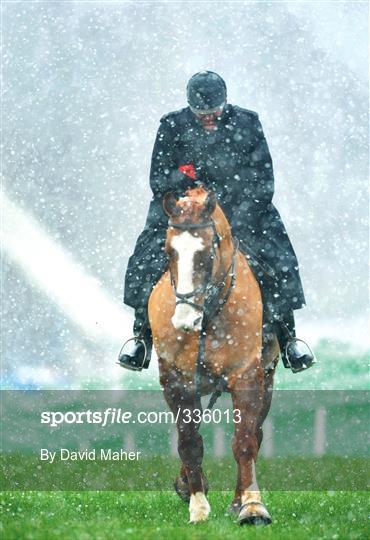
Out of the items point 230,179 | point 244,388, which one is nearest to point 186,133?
point 230,179

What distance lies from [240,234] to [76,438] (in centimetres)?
1292

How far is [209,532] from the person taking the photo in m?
8.34

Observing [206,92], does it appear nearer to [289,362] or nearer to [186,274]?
[186,274]

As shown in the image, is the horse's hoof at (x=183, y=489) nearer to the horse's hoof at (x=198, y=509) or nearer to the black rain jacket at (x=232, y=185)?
the horse's hoof at (x=198, y=509)

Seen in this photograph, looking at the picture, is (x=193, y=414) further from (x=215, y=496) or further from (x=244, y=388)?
(x=215, y=496)

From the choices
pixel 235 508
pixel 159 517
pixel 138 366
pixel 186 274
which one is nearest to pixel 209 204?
pixel 186 274

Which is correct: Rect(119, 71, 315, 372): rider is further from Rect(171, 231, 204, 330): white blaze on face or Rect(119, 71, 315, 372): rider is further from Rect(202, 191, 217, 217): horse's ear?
Rect(171, 231, 204, 330): white blaze on face

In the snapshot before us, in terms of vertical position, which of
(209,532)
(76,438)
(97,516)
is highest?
(76,438)

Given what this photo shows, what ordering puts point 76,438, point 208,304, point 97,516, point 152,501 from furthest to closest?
point 76,438 < point 152,501 < point 97,516 < point 208,304

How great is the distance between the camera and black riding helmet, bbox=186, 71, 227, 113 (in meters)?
9.88

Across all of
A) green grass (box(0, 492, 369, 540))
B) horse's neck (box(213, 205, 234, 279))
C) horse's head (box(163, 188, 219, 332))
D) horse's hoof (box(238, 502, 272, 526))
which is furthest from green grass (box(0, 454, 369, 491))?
horse's head (box(163, 188, 219, 332))

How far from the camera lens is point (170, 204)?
346 inches

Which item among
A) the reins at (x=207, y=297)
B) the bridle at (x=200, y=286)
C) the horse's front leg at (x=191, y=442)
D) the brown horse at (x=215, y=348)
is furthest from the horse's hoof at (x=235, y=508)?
the bridle at (x=200, y=286)

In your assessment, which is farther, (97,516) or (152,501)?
(152,501)
